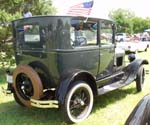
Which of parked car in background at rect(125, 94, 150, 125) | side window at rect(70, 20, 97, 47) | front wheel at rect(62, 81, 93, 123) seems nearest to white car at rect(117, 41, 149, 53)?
side window at rect(70, 20, 97, 47)

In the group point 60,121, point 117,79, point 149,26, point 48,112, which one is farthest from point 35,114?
point 149,26

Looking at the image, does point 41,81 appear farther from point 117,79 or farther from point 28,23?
point 117,79

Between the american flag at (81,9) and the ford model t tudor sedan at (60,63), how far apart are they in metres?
0.13

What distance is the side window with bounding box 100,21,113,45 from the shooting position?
230 inches

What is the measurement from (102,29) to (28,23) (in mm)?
1525

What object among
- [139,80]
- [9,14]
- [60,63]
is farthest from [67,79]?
[9,14]

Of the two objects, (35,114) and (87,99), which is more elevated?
(87,99)

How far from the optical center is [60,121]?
5.20 meters

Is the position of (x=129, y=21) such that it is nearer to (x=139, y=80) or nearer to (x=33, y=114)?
(x=139, y=80)

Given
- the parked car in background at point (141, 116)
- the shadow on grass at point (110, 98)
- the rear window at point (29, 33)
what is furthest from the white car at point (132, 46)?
the parked car in background at point (141, 116)

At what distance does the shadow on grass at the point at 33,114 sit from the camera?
17.1ft

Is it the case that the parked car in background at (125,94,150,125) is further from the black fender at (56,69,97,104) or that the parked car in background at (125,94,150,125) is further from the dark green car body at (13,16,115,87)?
the dark green car body at (13,16,115,87)

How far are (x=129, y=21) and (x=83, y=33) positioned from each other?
58.8 metres

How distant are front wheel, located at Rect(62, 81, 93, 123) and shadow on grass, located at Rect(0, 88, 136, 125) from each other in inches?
11.7
